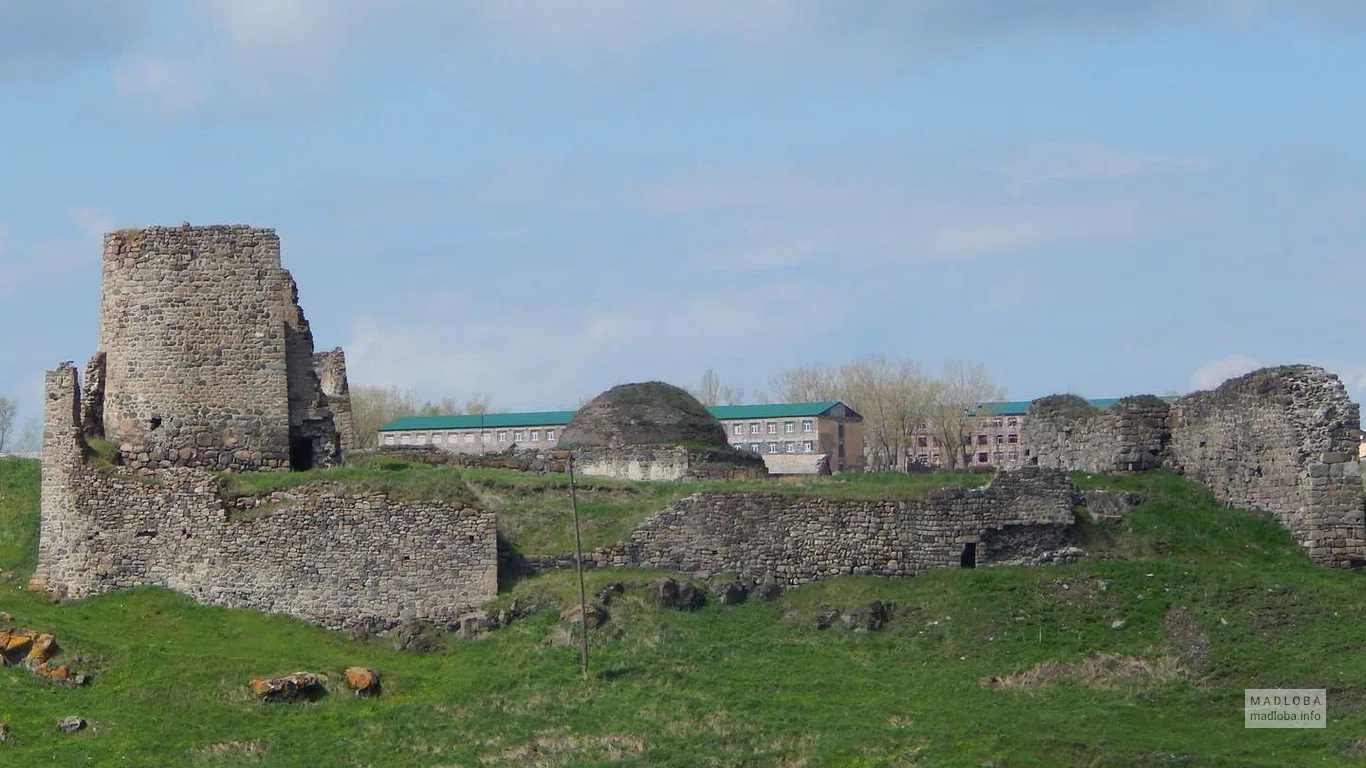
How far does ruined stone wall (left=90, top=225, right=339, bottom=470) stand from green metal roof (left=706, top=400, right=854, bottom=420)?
52.3m

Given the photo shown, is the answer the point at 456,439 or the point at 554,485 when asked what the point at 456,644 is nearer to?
the point at 554,485

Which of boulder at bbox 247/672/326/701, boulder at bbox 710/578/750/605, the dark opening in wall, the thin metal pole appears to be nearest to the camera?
boulder at bbox 247/672/326/701

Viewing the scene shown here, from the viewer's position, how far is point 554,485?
35.5 m

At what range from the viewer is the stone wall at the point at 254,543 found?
32.5 m

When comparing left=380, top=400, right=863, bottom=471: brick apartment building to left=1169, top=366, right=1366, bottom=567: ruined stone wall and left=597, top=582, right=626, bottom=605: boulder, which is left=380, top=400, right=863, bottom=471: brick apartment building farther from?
left=597, top=582, right=626, bottom=605: boulder

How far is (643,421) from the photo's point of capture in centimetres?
4588

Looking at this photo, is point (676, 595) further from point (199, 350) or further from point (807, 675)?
point (199, 350)

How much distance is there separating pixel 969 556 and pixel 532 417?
5842 centimetres

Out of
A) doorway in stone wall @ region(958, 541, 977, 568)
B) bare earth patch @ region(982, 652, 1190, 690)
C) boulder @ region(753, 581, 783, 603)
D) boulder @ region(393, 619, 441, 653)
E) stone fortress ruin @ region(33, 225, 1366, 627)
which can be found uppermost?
stone fortress ruin @ region(33, 225, 1366, 627)

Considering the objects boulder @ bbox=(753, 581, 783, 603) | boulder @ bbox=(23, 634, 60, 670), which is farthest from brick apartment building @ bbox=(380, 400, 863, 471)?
boulder @ bbox=(23, 634, 60, 670)

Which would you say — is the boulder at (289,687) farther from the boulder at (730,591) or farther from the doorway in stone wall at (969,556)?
the doorway in stone wall at (969,556)

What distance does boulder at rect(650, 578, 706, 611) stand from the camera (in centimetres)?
3184

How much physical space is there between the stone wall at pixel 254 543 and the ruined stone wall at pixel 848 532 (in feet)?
8.56

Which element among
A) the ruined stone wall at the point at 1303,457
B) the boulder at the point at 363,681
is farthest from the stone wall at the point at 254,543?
the ruined stone wall at the point at 1303,457
